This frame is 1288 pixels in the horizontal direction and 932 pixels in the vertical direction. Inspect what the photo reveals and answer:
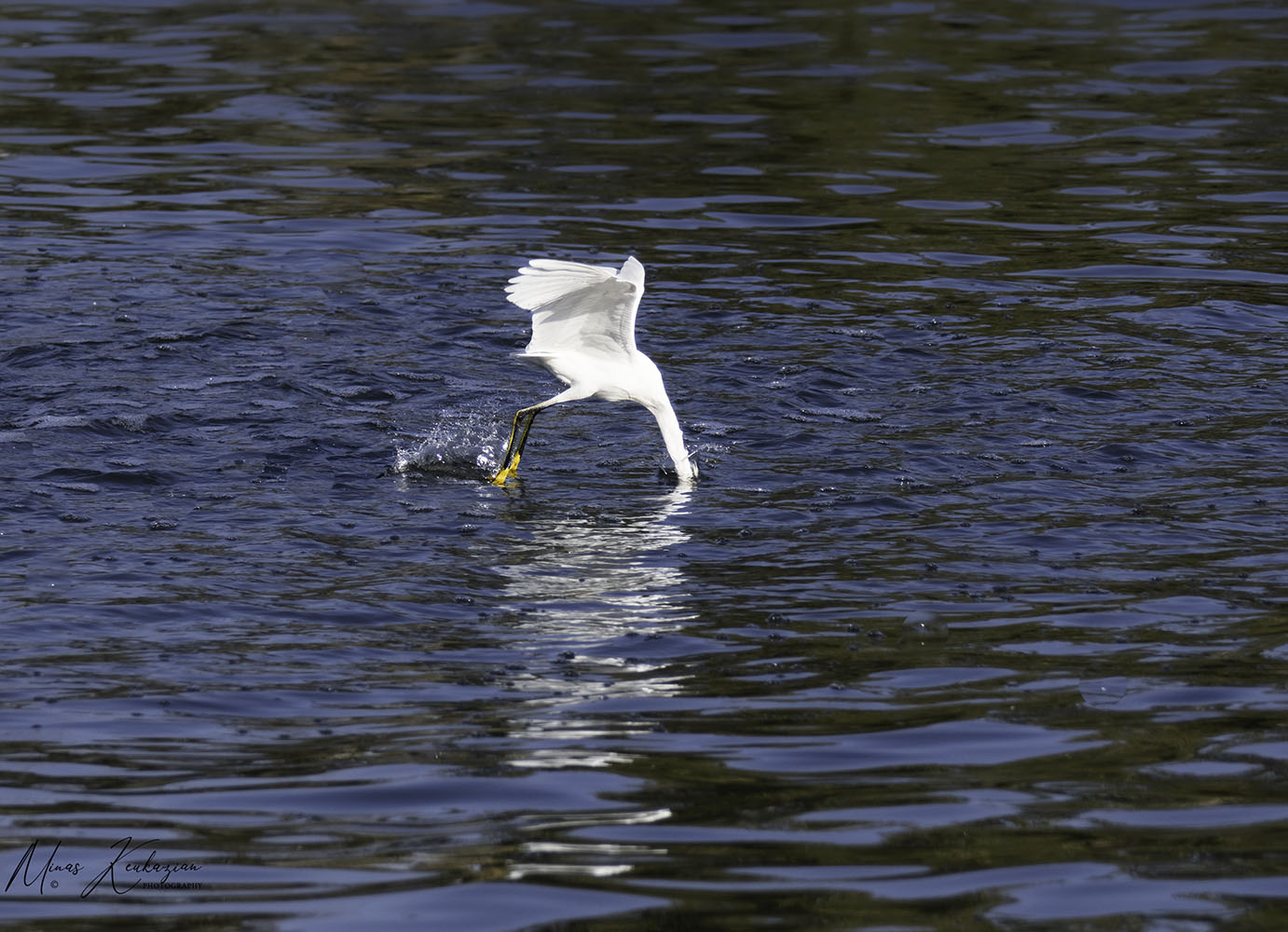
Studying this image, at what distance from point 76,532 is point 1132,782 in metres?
5.28

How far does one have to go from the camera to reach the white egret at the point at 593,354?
943cm

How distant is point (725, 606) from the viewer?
765cm

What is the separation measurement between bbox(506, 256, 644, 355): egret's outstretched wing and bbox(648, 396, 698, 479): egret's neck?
429mm

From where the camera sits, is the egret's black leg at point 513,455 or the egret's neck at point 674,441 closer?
the egret's neck at point 674,441

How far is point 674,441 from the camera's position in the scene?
31.7 feet

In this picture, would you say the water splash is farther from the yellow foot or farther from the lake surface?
the yellow foot

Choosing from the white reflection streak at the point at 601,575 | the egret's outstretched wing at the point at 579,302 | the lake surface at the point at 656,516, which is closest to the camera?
the lake surface at the point at 656,516

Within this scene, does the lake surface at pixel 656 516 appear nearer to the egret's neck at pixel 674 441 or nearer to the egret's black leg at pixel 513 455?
the egret's black leg at pixel 513 455

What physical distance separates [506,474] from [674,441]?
1095mm

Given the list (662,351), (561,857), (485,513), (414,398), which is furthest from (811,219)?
(561,857)

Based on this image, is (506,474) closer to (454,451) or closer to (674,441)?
(454,451)

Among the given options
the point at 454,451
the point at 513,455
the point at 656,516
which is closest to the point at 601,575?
the point at 656,516

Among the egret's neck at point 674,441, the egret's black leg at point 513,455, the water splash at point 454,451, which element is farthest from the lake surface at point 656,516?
the egret's neck at point 674,441

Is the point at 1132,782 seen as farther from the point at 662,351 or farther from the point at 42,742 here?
the point at 662,351
